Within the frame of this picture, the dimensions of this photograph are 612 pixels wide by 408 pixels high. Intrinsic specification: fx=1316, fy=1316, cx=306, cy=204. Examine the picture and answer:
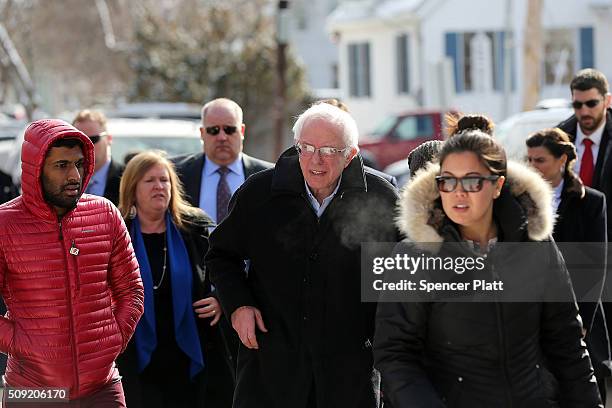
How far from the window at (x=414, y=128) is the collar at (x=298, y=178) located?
24678 millimetres

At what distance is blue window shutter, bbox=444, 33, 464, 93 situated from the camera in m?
39.8

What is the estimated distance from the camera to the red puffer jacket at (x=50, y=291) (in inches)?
209

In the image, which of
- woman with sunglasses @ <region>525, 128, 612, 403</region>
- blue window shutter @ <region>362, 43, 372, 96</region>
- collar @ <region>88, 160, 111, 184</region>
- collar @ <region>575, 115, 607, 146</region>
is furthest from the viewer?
blue window shutter @ <region>362, 43, 372, 96</region>

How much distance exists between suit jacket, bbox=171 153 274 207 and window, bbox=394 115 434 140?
2201cm

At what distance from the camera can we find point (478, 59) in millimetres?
39969

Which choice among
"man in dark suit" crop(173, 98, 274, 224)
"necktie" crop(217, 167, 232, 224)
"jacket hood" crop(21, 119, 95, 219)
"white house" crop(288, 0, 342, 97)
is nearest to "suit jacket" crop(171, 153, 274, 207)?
"man in dark suit" crop(173, 98, 274, 224)

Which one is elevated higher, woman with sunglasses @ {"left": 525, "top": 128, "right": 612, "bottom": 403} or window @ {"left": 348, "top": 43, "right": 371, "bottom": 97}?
window @ {"left": 348, "top": 43, "right": 371, "bottom": 97}

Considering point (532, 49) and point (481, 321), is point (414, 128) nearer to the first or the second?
point (532, 49)

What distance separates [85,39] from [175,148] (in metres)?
47.6

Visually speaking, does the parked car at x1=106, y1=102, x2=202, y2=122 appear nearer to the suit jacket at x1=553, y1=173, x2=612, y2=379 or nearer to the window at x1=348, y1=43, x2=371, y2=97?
the suit jacket at x1=553, y1=173, x2=612, y2=379

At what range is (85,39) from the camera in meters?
59.2

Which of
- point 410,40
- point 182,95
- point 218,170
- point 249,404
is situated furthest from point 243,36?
point 249,404

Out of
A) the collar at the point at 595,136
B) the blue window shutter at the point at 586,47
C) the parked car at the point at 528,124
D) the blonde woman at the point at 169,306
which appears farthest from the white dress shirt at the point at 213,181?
the blue window shutter at the point at 586,47

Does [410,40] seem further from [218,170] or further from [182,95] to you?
[218,170]
